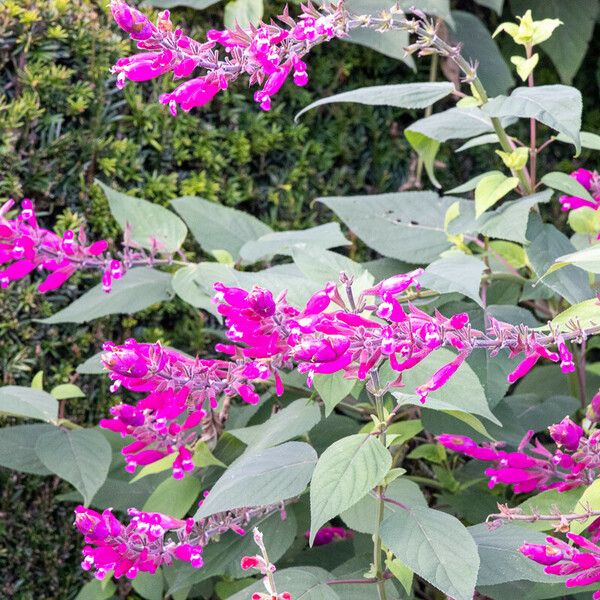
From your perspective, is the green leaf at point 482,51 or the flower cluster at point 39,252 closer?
the flower cluster at point 39,252

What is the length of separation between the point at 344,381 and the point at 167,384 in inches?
8.8

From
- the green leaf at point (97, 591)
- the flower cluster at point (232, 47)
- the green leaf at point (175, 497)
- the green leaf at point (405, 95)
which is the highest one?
the flower cluster at point (232, 47)

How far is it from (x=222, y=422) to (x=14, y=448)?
39 centimetres

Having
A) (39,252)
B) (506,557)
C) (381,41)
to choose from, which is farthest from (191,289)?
(381,41)

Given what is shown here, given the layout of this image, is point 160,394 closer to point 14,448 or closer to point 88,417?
point 14,448

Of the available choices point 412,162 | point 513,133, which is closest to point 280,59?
point 412,162

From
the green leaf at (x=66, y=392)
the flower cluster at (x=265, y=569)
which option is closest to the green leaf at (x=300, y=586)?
the flower cluster at (x=265, y=569)

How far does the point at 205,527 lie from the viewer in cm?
127

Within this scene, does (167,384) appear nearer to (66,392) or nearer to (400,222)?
(66,392)

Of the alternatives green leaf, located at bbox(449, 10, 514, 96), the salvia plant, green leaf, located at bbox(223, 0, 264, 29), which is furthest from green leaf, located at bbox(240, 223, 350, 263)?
green leaf, located at bbox(449, 10, 514, 96)

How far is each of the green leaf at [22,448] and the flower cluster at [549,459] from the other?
0.70m

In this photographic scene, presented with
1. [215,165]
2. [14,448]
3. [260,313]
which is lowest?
[14,448]

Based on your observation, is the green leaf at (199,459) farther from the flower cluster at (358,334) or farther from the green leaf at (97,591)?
the flower cluster at (358,334)

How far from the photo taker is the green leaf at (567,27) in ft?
8.70
